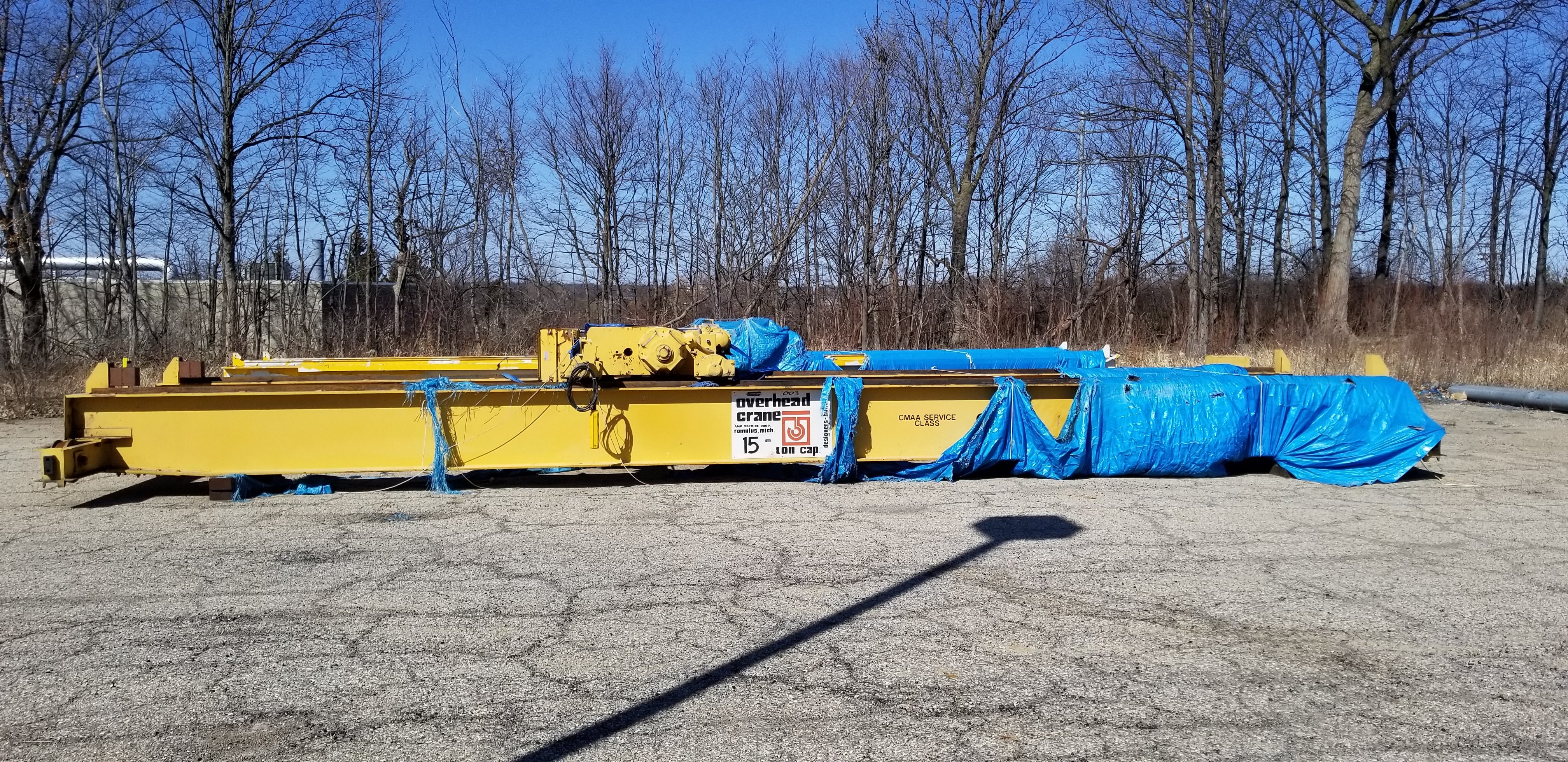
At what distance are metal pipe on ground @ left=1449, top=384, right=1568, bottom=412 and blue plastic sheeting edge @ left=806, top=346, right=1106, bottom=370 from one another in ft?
26.5

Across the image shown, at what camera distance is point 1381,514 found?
26.1 ft

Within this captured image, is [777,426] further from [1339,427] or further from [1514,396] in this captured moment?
[1514,396]

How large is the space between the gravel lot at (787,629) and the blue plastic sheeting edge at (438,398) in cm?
34

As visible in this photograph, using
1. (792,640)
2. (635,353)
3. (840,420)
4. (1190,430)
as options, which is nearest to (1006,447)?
(840,420)

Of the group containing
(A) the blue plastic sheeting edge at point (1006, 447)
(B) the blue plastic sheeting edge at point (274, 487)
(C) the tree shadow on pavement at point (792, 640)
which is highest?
(A) the blue plastic sheeting edge at point (1006, 447)

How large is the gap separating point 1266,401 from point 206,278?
25141 mm

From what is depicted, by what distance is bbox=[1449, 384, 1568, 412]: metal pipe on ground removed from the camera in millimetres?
15188

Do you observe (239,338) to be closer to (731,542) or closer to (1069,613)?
(731,542)

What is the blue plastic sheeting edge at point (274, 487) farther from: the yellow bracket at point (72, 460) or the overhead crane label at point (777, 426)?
the overhead crane label at point (777, 426)

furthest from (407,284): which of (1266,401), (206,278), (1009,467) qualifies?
(1266,401)

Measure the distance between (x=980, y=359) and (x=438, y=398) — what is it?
6383mm

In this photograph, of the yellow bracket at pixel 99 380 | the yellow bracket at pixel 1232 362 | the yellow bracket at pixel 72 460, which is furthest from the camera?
the yellow bracket at pixel 1232 362

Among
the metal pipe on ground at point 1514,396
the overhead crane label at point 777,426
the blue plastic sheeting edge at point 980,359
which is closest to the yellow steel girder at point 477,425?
the overhead crane label at point 777,426

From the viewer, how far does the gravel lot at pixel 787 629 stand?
3.86 meters
